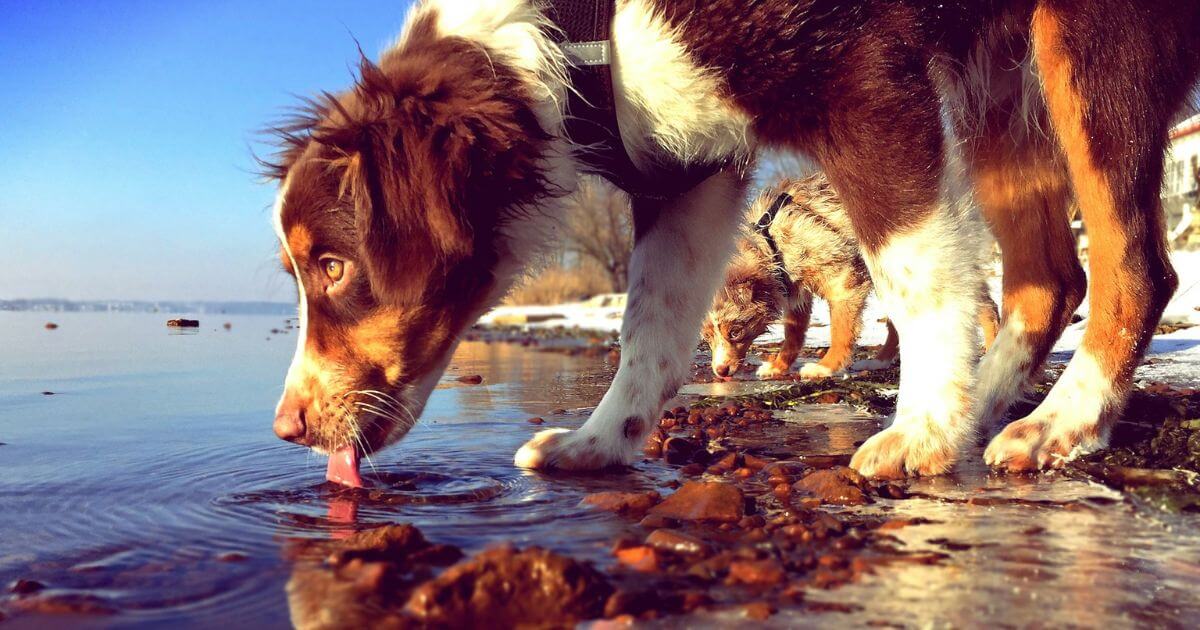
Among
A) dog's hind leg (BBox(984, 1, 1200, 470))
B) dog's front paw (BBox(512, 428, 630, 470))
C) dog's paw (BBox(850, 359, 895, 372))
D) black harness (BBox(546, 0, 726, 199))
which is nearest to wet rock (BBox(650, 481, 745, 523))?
dog's front paw (BBox(512, 428, 630, 470))

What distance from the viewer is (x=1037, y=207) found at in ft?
13.5

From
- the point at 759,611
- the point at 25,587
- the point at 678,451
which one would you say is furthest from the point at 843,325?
the point at 25,587

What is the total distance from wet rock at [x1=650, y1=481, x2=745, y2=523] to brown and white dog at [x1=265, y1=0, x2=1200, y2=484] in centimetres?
72

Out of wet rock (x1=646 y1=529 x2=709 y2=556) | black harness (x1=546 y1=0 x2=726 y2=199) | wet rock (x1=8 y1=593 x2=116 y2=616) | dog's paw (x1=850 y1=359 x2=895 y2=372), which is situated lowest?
wet rock (x1=8 y1=593 x2=116 y2=616)

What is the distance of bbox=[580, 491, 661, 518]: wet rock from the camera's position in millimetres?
2203

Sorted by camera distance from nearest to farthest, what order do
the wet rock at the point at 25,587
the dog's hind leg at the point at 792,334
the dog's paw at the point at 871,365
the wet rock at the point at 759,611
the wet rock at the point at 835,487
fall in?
1. the wet rock at the point at 759,611
2. the wet rock at the point at 25,587
3. the wet rock at the point at 835,487
4. the dog's paw at the point at 871,365
5. the dog's hind leg at the point at 792,334

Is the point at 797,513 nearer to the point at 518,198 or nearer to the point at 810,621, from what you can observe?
the point at 810,621

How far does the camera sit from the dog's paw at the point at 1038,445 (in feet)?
9.26

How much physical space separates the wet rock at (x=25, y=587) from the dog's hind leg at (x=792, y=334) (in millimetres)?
7198

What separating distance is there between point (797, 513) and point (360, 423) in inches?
56.5

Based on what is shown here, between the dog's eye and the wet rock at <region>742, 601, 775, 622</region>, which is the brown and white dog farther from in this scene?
the wet rock at <region>742, 601, 775, 622</region>

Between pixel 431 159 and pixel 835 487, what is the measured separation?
150 cm

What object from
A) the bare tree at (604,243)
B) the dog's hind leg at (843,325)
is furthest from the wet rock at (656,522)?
the bare tree at (604,243)

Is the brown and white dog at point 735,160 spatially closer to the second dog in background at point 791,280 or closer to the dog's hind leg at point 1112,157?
the dog's hind leg at point 1112,157
